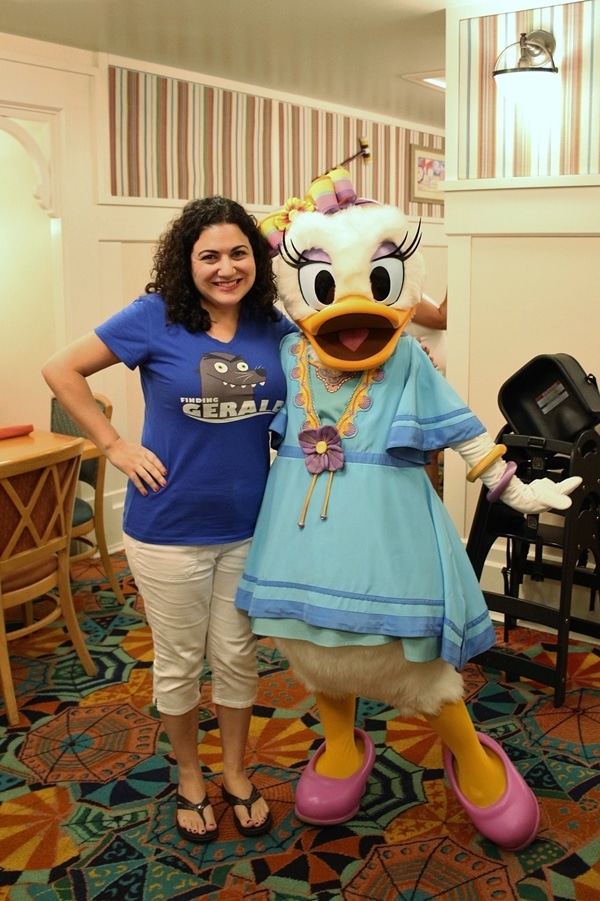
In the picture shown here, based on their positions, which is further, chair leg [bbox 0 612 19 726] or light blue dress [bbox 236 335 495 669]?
chair leg [bbox 0 612 19 726]

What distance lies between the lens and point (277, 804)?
2299mm

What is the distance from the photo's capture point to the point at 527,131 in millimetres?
3158

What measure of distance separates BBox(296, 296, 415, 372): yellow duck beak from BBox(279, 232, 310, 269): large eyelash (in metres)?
0.12

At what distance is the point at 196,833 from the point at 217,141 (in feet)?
11.7

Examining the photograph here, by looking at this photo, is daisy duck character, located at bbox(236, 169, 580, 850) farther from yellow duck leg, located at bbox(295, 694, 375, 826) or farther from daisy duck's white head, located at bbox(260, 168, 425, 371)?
yellow duck leg, located at bbox(295, 694, 375, 826)

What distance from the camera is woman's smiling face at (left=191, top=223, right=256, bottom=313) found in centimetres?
194

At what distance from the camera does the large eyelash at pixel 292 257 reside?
1.97m

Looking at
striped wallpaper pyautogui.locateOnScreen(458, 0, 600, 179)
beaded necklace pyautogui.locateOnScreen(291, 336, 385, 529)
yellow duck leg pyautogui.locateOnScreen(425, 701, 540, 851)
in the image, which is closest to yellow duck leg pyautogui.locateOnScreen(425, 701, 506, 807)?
yellow duck leg pyautogui.locateOnScreen(425, 701, 540, 851)

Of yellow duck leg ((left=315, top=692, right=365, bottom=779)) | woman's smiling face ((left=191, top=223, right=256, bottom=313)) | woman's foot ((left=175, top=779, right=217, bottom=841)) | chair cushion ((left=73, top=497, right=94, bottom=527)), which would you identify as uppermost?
woman's smiling face ((left=191, top=223, right=256, bottom=313))

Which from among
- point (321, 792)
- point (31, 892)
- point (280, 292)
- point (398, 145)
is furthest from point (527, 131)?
point (398, 145)

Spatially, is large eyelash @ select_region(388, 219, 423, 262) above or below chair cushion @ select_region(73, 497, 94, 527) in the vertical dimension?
above

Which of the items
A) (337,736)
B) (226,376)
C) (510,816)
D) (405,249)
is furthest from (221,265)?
(510,816)

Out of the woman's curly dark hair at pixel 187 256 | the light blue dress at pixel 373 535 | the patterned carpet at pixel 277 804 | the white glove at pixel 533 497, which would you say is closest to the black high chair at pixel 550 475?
the patterned carpet at pixel 277 804

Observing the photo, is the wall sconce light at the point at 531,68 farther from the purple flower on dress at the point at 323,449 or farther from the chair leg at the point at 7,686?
the chair leg at the point at 7,686
